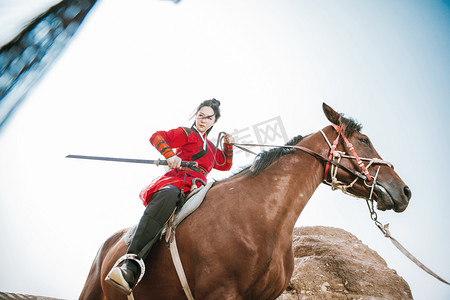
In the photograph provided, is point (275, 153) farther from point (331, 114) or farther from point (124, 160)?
point (124, 160)

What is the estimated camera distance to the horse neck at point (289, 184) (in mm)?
2707

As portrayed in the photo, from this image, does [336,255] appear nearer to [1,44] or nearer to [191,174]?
[191,174]

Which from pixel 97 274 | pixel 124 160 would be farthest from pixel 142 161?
pixel 97 274

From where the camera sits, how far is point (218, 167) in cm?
443

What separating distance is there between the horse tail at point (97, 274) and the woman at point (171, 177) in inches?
62.5

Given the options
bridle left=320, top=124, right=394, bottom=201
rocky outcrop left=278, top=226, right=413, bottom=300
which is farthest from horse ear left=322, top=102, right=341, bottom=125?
rocky outcrop left=278, top=226, right=413, bottom=300

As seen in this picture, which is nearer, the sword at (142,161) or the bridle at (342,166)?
the bridle at (342,166)

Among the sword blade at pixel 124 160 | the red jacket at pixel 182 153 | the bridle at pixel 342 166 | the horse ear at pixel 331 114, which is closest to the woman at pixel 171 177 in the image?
the red jacket at pixel 182 153

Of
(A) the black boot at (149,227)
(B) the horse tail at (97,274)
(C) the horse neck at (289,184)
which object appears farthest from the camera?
(B) the horse tail at (97,274)

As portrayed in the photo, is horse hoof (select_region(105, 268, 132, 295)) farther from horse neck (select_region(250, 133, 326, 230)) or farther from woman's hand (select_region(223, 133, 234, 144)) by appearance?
woman's hand (select_region(223, 133, 234, 144))

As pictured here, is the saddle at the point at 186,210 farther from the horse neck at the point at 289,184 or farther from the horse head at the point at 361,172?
the horse head at the point at 361,172

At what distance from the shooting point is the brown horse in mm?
2338

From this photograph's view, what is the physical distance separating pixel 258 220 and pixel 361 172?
153 centimetres

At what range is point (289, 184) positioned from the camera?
2.91 m
